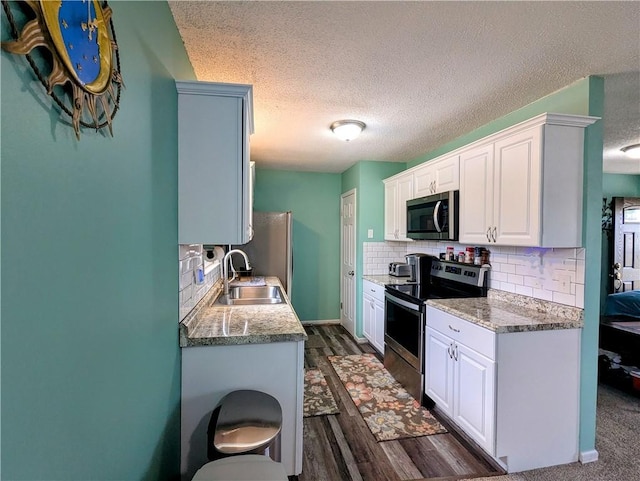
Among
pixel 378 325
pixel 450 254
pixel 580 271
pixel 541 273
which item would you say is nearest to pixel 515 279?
pixel 541 273

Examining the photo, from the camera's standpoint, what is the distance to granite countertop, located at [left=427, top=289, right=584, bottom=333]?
1.89 meters

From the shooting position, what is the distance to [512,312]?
85.4 inches

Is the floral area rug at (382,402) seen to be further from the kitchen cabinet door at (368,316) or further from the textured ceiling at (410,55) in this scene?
the textured ceiling at (410,55)

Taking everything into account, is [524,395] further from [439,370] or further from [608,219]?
[608,219]

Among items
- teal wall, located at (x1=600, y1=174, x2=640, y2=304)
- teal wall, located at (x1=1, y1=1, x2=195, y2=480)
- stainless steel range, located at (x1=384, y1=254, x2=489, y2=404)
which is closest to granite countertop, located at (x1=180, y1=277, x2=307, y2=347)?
teal wall, located at (x1=1, y1=1, x2=195, y2=480)

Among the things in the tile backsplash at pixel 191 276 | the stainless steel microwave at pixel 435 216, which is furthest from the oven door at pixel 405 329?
the tile backsplash at pixel 191 276

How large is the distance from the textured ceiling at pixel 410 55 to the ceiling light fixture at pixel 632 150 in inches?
30.2

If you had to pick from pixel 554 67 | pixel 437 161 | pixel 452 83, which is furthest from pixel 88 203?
pixel 437 161

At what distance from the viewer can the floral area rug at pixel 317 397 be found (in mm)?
2502

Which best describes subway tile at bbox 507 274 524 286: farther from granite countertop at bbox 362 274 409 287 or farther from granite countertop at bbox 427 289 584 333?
granite countertop at bbox 362 274 409 287

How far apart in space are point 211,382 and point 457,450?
1.65 meters

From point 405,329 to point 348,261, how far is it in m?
1.91

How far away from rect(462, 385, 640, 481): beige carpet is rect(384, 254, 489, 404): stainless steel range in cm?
89

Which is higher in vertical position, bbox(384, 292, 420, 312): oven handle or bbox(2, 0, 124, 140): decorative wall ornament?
bbox(2, 0, 124, 140): decorative wall ornament
